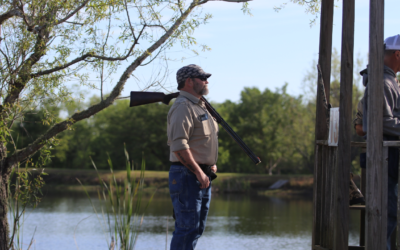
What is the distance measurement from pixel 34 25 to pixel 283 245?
1018cm

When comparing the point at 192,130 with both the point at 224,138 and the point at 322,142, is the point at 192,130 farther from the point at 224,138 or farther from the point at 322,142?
the point at 224,138

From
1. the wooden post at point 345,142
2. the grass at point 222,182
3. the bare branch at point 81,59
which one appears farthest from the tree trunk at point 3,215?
the grass at point 222,182

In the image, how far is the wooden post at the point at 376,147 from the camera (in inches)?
139

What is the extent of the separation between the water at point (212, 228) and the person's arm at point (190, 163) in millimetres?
7411

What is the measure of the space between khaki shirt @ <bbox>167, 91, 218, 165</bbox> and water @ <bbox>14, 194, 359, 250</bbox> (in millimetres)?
7318

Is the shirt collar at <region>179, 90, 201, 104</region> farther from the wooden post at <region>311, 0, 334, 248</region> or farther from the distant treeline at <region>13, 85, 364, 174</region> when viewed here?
the distant treeline at <region>13, 85, 364, 174</region>

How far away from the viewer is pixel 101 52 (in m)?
7.30

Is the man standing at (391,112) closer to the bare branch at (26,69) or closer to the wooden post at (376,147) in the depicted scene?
the wooden post at (376,147)

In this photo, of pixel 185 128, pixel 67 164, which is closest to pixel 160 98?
pixel 185 128

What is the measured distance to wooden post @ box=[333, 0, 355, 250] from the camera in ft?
13.0

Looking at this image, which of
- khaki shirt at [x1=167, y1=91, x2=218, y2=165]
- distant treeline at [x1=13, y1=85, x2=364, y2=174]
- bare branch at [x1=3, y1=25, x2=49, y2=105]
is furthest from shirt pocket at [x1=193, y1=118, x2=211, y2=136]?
distant treeline at [x1=13, y1=85, x2=364, y2=174]

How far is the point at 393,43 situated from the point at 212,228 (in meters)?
14.4

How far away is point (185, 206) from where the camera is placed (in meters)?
3.57

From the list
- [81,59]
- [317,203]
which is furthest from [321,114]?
[81,59]
